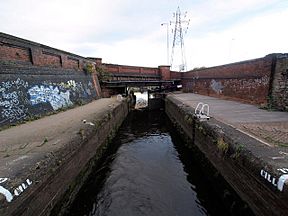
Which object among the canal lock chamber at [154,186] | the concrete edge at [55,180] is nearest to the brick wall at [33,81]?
the concrete edge at [55,180]

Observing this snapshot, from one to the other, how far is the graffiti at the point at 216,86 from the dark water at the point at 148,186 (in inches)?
312

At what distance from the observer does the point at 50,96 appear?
10.2 metres

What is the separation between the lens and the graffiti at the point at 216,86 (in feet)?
52.0

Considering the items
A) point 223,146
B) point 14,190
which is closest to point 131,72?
point 223,146

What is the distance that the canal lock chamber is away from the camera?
4766 mm

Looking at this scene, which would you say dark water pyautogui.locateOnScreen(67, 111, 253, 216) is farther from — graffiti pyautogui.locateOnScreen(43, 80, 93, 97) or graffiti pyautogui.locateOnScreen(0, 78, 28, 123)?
graffiti pyautogui.locateOnScreen(43, 80, 93, 97)

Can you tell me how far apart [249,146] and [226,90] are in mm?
11105

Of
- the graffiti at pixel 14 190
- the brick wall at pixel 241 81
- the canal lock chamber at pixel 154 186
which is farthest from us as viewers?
the brick wall at pixel 241 81

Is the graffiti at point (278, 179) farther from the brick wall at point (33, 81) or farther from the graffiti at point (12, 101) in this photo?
the graffiti at point (12, 101)

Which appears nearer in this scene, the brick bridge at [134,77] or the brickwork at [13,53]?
the brickwork at [13,53]

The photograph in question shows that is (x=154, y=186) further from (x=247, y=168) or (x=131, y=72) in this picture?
(x=131, y=72)

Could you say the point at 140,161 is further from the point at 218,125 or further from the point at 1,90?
Answer: the point at 1,90

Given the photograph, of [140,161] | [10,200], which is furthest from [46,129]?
[10,200]

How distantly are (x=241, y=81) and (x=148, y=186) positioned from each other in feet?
29.7
